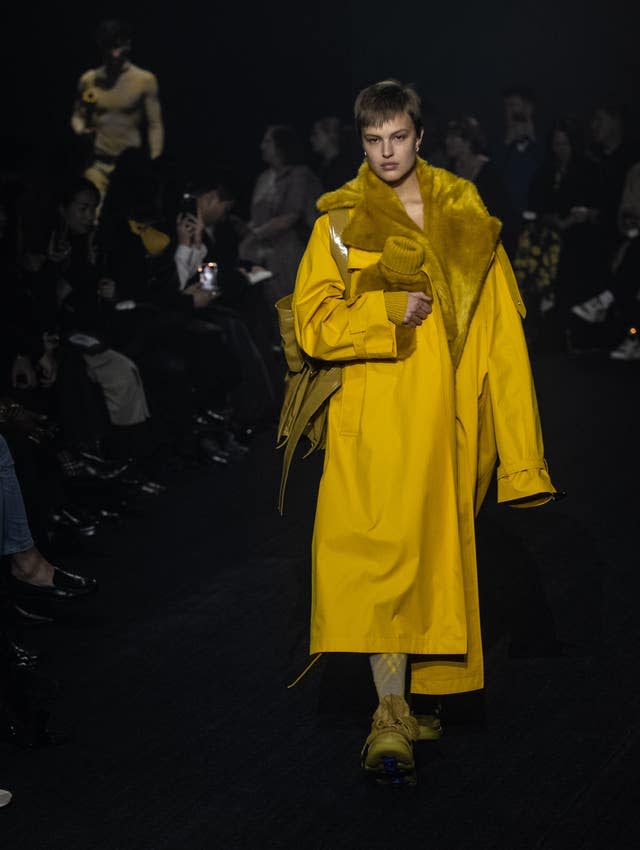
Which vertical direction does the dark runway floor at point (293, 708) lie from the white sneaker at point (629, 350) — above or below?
above

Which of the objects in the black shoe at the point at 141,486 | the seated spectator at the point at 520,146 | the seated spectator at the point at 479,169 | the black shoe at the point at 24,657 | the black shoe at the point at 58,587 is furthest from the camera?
the seated spectator at the point at 520,146

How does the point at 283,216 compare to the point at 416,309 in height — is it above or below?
below

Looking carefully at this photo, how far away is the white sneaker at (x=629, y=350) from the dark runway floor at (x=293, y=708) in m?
3.99

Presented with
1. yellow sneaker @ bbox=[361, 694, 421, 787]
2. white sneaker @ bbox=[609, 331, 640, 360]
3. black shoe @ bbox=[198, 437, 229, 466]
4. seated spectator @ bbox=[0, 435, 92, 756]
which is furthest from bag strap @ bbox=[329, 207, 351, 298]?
white sneaker @ bbox=[609, 331, 640, 360]

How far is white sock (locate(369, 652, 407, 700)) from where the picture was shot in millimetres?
3361

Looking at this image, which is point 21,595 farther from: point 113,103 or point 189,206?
point 113,103

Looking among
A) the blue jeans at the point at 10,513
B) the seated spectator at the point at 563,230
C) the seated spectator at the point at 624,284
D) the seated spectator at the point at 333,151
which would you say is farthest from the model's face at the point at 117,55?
the blue jeans at the point at 10,513

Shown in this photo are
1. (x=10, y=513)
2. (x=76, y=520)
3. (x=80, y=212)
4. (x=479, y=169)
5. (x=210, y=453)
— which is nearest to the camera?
(x=10, y=513)

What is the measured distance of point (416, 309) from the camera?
3258mm

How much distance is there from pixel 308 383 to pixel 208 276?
11.6 feet

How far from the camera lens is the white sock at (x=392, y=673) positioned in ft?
11.0

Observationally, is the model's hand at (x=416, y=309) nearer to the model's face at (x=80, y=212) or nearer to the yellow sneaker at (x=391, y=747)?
the yellow sneaker at (x=391, y=747)

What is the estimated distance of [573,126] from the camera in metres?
10.1

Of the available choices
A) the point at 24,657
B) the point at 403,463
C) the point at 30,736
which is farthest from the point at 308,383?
the point at 24,657
